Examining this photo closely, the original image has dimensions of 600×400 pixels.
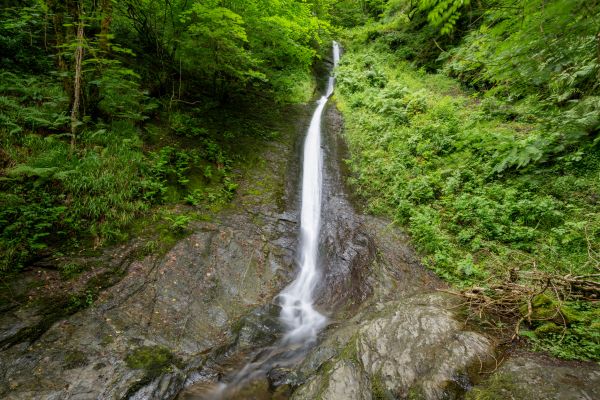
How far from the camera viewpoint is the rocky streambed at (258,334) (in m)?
3.52

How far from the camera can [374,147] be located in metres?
10.1

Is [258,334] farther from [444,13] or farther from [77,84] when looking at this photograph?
[77,84]

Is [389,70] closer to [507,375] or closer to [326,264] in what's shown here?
[326,264]

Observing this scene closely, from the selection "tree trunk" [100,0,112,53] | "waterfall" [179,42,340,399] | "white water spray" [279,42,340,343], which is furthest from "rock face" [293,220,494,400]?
"tree trunk" [100,0,112,53]

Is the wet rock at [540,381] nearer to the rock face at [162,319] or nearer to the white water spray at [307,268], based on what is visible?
the white water spray at [307,268]

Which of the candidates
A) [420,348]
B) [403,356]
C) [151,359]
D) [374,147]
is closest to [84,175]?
[151,359]

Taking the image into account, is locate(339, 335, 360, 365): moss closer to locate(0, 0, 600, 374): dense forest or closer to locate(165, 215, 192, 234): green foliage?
locate(0, 0, 600, 374): dense forest

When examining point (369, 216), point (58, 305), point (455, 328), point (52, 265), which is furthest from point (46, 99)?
point (455, 328)

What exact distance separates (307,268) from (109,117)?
6.35 metres

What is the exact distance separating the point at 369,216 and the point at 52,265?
6.69 meters

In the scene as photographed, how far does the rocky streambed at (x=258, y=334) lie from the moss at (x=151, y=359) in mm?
16

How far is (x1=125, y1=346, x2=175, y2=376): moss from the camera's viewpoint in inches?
174

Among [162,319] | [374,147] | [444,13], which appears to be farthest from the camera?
[374,147]

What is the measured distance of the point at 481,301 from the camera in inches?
174
